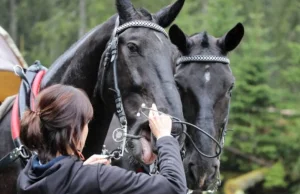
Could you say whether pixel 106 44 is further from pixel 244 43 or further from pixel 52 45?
pixel 52 45

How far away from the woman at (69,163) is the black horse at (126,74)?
0.66 meters

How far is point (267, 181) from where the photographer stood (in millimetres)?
16641

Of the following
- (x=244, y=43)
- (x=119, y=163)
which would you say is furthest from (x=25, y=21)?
(x=119, y=163)

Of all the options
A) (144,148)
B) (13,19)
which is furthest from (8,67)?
(13,19)

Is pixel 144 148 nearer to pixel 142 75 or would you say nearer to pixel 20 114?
pixel 142 75

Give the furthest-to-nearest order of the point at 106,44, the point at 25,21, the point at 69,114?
the point at 25,21 < the point at 106,44 < the point at 69,114

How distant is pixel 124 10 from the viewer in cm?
356

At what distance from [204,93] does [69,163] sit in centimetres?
212

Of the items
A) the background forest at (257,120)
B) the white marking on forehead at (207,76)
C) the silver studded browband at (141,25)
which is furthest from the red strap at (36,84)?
the background forest at (257,120)

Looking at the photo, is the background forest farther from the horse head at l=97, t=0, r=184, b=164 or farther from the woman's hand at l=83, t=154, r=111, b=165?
the woman's hand at l=83, t=154, r=111, b=165

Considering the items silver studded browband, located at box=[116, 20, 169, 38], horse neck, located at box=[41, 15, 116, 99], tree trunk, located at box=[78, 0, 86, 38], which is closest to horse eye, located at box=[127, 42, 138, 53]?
silver studded browband, located at box=[116, 20, 169, 38]

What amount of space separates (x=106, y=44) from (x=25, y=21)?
2693 centimetres

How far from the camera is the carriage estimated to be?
14.4 feet

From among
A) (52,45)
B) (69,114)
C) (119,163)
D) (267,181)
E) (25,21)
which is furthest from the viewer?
(25,21)
